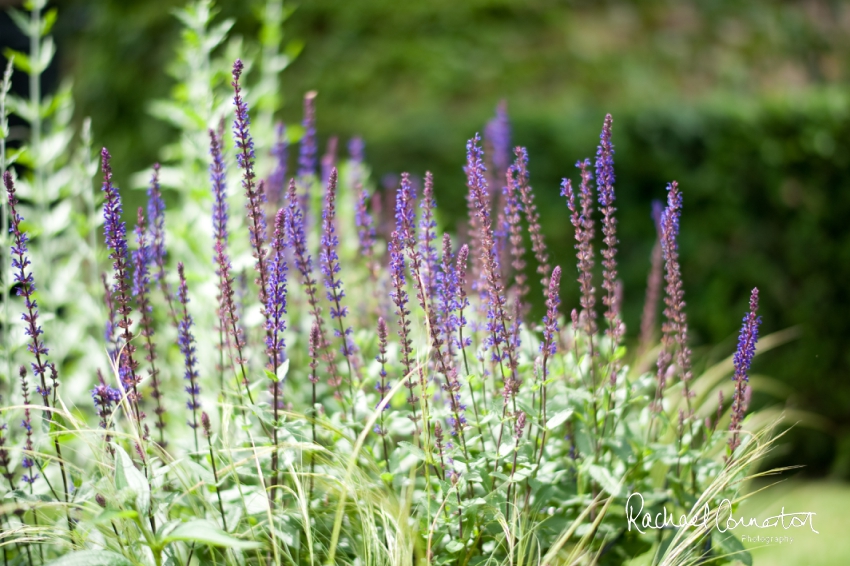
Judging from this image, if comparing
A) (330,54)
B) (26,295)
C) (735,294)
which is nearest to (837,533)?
(735,294)

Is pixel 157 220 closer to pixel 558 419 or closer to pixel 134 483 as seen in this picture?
pixel 134 483

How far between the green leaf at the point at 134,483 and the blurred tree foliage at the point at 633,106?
3987 millimetres

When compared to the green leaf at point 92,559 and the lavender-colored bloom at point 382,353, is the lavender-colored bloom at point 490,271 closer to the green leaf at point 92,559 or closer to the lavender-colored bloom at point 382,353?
the lavender-colored bloom at point 382,353

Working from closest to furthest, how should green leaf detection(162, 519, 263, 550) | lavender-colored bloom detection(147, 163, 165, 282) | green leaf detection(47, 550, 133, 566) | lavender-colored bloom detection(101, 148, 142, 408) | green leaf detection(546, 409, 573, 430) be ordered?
green leaf detection(162, 519, 263, 550) → green leaf detection(47, 550, 133, 566) → lavender-colored bloom detection(101, 148, 142, 408) → green leaf detection(546, 409, 573, 430) → lavender-colored bloom detection(147, 163, 165, 282)

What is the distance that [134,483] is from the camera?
6.32ft

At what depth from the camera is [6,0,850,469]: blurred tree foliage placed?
5.67 meters

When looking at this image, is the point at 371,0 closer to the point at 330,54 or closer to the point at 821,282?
the point at 330,54

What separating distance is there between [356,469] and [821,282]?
5.00 meters

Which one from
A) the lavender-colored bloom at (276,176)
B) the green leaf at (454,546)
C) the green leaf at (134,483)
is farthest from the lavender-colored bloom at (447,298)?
the lavender-colored bloom at (276,176)

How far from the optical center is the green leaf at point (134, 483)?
190 cm

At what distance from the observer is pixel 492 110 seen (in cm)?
598

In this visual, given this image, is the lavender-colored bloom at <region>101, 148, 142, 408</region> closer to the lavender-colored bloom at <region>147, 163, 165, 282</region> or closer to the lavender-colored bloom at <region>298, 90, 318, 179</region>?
the lavender-colored bloom at <region>147, 163, 165, 282</region>

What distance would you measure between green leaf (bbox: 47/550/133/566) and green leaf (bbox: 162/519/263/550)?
174mm

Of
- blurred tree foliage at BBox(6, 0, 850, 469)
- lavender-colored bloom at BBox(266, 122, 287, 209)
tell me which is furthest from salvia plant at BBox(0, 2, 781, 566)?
blurred tree foliage at BBox(6, 0, 850, 469)
